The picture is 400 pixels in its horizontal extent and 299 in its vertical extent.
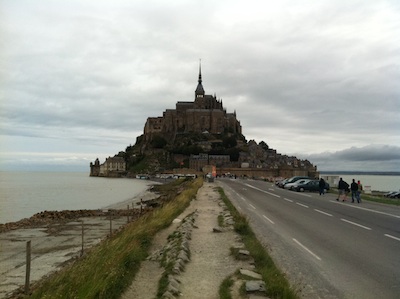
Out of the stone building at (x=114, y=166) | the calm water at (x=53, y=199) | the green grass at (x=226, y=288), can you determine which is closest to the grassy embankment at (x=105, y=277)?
the green grass at (x=226, y=288)

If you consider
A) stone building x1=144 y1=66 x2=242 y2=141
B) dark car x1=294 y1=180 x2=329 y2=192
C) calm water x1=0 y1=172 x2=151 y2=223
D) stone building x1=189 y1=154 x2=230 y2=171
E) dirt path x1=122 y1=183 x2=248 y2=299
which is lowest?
calm water x1=0 y1=172 x2=151 y2=223

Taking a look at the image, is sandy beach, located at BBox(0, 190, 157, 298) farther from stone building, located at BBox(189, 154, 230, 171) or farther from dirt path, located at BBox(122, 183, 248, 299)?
stone building, located at BBox(189, 154, 230, 171)

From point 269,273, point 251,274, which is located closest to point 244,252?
point 251,274

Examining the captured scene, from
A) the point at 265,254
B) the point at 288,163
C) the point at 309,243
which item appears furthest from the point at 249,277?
the point at 288,163

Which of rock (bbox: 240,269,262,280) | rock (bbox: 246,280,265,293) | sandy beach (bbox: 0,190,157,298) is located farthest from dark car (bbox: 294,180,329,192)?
rock (bbox: 246,280,265,293)

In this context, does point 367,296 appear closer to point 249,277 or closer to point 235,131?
point 249,277

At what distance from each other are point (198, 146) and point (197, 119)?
16008 millimetres

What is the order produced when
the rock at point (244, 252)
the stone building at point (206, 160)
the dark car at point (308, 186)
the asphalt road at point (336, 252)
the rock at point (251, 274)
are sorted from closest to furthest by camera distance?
the asphalt road at point (336, 252) → the rock at point (251, 274) → the rock at point (244, 252) → the dark car at point (308, 186) → the stone building at point (206, 160)

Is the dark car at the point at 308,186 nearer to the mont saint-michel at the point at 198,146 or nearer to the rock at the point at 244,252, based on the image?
the rock at the point at 244,252

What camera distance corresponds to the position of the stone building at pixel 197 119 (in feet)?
529

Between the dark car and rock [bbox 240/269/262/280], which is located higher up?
the dark car

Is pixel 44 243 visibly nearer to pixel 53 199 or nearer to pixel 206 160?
pixel 53 199

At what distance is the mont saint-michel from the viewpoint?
142 m

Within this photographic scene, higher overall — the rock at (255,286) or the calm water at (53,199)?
the rock at (255,286)
